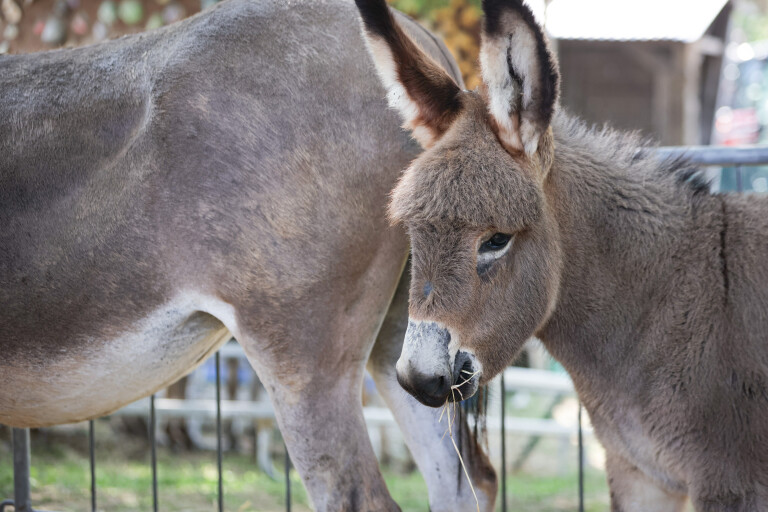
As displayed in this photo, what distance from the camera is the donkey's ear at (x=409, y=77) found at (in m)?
2.42

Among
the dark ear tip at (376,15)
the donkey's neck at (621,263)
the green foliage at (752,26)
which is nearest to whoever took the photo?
the dark ear tip at (376,15)

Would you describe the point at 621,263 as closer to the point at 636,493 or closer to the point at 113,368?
the point at 636,493

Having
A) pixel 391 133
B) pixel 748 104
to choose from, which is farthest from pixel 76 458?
pixel 748 104

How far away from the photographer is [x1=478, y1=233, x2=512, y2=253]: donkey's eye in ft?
7.54

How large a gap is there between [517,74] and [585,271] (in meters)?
0.80

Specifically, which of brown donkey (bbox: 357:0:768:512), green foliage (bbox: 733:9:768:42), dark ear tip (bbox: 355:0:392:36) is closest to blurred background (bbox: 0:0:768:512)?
brown donkey (bbox: 357:0:768:512)

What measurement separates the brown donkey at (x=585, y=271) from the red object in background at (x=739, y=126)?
32.7 feet

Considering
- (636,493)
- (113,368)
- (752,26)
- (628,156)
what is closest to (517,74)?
(628,156)

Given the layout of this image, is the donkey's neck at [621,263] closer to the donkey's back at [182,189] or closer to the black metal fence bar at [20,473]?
the donkey's back at [182,189]

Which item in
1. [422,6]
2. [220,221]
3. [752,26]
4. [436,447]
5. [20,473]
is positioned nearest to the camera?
[220,221]

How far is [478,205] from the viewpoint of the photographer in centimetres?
222

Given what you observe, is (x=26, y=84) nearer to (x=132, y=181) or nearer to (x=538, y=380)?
(x=132, y=181)

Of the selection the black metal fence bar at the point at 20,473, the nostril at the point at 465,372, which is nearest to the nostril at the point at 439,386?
the nostril at the point at 465,372

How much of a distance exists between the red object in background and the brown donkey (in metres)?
9.96
